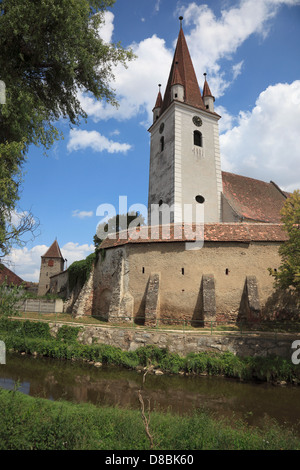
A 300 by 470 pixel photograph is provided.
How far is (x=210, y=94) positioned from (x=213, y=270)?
18.3 metres

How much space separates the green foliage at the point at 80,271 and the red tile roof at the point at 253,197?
11.8 metres

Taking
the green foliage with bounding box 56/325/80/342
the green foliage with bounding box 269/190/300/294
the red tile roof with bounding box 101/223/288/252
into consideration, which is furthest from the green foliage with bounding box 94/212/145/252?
the green foliage with bounding box 269/190/300/294

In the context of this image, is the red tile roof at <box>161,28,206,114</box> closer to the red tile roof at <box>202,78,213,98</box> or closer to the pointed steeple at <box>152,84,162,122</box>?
the red tile roof at <box>202,78,213,98</box>

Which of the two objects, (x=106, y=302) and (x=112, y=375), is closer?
(x=112, y=375)

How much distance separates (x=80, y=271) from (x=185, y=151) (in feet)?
42.5

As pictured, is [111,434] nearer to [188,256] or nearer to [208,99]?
[188,256]

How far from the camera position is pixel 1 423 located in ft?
15.6

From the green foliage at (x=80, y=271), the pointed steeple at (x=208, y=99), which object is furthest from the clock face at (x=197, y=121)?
the green foliage at (x=80, y=271)

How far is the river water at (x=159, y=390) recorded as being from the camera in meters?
8.14

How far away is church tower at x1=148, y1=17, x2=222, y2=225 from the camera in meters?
22.5

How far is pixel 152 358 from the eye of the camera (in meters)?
12.6

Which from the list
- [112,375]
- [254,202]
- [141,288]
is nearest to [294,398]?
[112,375]

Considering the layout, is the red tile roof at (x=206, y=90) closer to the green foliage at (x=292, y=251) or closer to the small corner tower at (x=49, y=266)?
the green foliage at (x=292, y=251)

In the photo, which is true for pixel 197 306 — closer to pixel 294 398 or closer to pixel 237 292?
pixel 237 292
